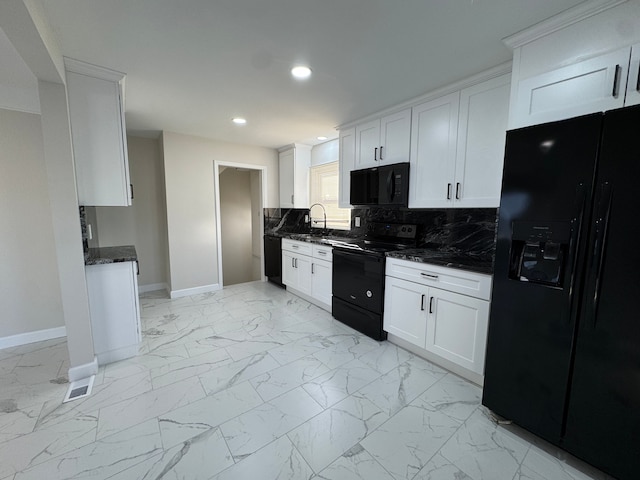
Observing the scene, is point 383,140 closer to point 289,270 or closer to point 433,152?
point 433,152

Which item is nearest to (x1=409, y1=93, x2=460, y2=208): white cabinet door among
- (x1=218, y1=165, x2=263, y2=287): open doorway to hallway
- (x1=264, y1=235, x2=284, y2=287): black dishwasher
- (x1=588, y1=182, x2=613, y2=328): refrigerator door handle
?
(x1=588, y1=182, x2=613, y2=328): refrigerator door handle

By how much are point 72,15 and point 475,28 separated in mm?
2343

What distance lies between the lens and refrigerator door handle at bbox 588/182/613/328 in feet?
4.15

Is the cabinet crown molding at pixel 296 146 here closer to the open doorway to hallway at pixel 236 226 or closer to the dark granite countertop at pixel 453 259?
the open doorway to hallway at pixel 236 226

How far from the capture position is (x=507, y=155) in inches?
62.4

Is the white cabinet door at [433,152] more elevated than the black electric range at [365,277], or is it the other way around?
the white cabinet door at [433,152]

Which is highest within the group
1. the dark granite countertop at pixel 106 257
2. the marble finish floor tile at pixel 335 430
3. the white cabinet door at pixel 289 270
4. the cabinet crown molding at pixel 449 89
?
the cabinet crown molding at pixel 449 89

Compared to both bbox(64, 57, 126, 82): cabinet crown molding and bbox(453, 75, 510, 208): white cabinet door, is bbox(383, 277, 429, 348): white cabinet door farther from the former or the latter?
bbox(64, 57, 126, 82): cabinet crown molding

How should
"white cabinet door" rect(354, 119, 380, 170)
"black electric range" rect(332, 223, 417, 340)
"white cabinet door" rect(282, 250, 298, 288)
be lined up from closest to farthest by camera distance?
"black electric range" rect(332, 223, 417, 340) → "white cabinet door" rect(354, 119, 380, 170) → "white cabinet door" rect(282, 250, 298, 288)

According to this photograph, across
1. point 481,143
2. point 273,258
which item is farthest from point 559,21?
point 273,258

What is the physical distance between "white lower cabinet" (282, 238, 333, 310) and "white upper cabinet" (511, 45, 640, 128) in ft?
7.50

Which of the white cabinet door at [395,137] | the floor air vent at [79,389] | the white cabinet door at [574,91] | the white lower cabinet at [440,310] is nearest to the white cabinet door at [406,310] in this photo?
the white lower cabinet at [440,310]

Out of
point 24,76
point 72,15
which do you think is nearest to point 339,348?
point 72,15

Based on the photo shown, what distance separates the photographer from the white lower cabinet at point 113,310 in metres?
2.21
